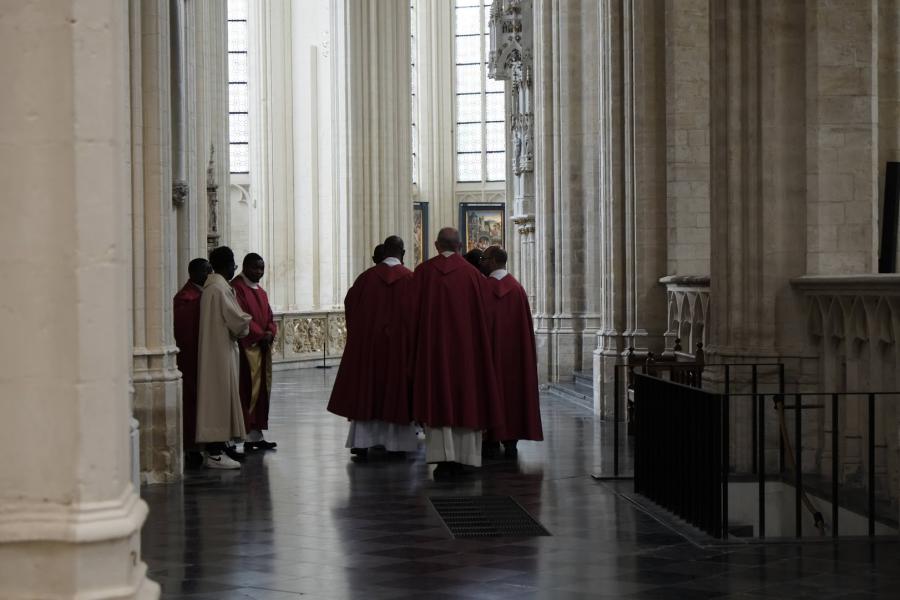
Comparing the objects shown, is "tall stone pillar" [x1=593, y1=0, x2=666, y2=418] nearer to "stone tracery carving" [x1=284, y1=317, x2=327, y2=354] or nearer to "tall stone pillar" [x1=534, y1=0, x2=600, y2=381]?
"tall stone pillar" [x1=534, y1=0, x2=600, y2=381]

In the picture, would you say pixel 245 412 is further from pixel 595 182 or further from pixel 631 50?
pixel 595 182

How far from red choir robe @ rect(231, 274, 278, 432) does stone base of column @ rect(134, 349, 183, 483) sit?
69.5 inches

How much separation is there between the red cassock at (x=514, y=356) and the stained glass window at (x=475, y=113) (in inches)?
881

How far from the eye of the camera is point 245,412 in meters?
12.4

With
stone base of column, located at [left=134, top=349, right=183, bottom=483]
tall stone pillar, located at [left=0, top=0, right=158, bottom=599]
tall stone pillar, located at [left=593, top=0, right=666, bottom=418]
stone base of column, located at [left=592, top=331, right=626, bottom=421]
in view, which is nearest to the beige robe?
stone base of column, located at [left=134, top=349, right=183, bottom=483]

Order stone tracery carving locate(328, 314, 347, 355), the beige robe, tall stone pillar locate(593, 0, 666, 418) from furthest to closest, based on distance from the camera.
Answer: stone tracery carving locate(328, 314, 347, 355), tall stone pillar locate(593, 0, 666, 418), the beige robe

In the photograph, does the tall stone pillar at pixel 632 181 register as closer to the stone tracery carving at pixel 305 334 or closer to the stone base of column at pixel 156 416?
the stone base of column at pixel 156 416

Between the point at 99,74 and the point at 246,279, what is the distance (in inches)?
336

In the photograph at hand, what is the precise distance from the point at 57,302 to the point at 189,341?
7.49m

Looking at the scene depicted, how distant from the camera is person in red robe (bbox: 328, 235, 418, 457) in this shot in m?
11.9

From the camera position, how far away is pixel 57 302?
4.22 meters

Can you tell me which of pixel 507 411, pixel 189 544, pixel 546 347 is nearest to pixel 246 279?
pixel 507 411

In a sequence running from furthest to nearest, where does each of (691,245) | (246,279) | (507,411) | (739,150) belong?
(691,245)
(246,279)
(507,411)
(739,150)

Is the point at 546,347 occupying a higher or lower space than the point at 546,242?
lower
